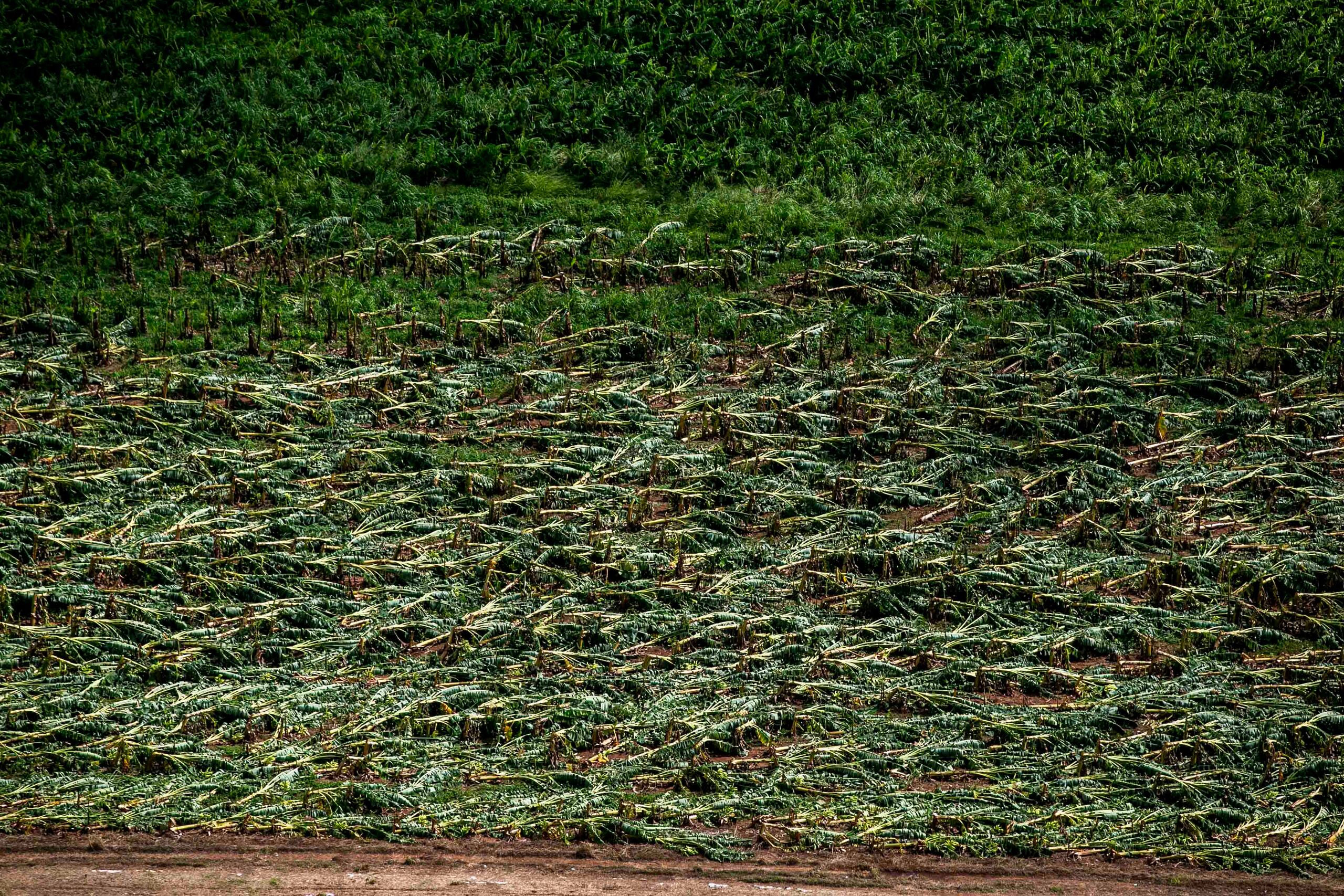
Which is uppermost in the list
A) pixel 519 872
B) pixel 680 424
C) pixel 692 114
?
pixel 692 114

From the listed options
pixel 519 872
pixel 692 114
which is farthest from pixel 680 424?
pixel 692 114

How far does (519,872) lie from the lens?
8031mm

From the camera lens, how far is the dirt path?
7.85 meters

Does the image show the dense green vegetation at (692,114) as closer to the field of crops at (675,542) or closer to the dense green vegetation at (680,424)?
the dense green vegetation at (680,424)

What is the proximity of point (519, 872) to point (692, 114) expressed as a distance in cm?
1164

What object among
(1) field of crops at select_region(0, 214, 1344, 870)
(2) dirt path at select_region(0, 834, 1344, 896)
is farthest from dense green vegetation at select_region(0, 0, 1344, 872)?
→ (2) dirt path at select_region(0, 834, 1344, 896)

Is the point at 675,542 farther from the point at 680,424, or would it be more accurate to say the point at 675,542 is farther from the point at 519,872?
the point at 519,872

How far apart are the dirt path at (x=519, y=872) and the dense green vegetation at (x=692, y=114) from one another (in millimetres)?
9136

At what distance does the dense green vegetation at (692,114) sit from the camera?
54.4 ft

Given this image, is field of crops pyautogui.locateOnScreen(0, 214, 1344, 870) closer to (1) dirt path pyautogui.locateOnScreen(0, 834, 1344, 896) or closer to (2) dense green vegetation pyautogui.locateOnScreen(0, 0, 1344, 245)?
(1) dirt path pyautogui.locateOnScreen(0, 834, 1344, 896)

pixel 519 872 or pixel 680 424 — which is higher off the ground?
pixel 680 424

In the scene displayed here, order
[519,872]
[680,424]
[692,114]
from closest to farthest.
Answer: [519,872]
[680,424]
[692,114]

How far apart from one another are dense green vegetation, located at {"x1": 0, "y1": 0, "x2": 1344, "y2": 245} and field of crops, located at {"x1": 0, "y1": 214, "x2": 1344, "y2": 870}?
877 mm

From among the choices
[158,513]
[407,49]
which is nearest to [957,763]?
[158,513]
